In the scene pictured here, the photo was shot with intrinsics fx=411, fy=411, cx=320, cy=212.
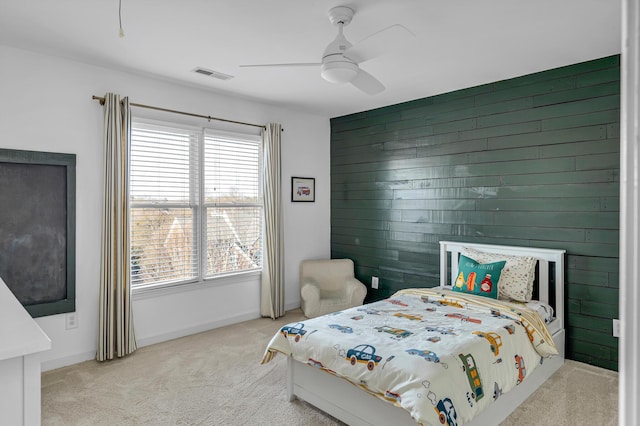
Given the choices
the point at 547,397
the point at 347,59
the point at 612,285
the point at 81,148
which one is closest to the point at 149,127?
the point at 81,148

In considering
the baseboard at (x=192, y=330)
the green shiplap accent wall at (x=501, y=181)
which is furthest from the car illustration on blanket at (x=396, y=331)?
the baseboard at (x=192, y=330)

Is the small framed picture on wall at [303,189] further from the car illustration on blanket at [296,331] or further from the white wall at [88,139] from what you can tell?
the car illustration on blanket at [296,331]

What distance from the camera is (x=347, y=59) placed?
8.32ft

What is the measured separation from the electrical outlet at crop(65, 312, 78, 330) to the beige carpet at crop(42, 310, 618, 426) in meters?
0.34

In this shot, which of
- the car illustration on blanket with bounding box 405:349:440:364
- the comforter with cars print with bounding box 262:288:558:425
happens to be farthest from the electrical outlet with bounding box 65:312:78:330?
the car illustration on blanket with bounding box 405:349:440:364

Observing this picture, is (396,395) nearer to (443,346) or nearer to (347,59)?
(443,346)

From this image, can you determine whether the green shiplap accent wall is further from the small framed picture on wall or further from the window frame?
the window frame

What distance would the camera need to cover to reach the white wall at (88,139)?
3297mm

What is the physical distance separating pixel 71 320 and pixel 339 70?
3.06 meters

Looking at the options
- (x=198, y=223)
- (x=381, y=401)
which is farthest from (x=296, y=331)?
(x=198, y=223)

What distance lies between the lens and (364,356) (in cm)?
242

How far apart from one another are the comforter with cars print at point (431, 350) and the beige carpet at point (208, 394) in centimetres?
32

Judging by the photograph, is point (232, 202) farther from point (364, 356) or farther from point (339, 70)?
point (364, 356)

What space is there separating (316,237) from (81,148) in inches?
118
